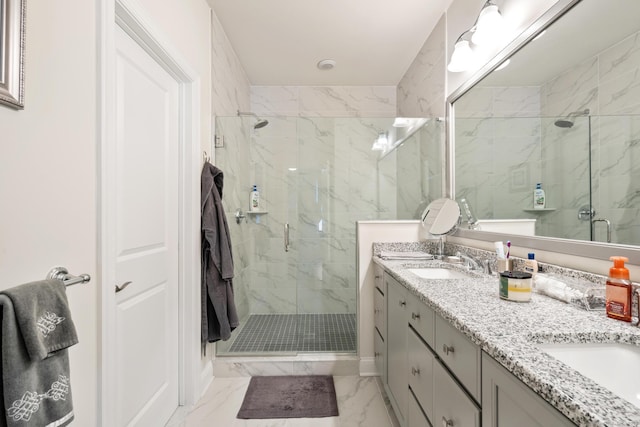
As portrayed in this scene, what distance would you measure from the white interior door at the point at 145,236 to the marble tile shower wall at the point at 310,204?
0.96 meters

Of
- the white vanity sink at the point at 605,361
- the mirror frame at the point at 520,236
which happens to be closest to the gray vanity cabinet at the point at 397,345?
the mirror frame at the point at 520,236

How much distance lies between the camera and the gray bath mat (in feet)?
6.10

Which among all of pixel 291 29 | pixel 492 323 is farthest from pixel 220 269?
pixel 291 29

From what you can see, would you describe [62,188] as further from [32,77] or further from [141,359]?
[141,359]

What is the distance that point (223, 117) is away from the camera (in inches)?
98.3

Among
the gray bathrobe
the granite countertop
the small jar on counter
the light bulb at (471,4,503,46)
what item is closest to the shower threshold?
the gray bathrobe

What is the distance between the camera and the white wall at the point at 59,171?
0.82 meters

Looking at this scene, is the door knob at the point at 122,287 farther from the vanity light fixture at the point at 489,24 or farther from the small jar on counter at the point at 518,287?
the vanity light fixture at the point at 489,24

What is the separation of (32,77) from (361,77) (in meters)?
2.92

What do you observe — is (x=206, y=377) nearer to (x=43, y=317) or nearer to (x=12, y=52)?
(x=43, y=317)

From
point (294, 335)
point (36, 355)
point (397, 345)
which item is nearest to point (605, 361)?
point (397, 345)

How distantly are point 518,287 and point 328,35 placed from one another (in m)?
2.29

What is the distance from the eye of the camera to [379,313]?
7.05ft

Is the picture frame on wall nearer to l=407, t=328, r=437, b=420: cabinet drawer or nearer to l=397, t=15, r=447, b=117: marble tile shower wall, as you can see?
l=407, t=328, r=437, b=420: cabinet drawer
